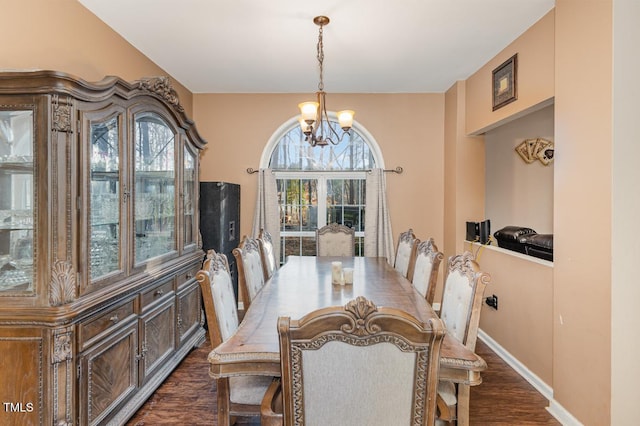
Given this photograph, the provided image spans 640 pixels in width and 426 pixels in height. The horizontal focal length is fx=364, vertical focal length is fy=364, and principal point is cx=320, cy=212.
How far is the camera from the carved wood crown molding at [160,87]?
2512mm

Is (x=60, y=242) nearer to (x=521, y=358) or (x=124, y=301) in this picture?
(x=124, y=301)

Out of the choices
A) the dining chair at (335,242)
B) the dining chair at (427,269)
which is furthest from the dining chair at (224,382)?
the dining chair at (335,242)

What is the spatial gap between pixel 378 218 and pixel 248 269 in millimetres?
2293

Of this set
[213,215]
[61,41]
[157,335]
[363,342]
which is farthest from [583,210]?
[61,41]

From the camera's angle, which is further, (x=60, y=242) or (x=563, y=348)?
(x=563, y=348)

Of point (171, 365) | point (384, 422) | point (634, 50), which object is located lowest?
point (171, 365)

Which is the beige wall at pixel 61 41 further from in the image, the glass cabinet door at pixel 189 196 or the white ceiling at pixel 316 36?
the glass cabinet door at pixel 189 196

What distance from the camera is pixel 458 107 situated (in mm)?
4113

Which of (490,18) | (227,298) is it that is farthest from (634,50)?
(227,298)

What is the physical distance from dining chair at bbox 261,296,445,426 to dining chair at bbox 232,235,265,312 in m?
1.29

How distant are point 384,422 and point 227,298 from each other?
109cm

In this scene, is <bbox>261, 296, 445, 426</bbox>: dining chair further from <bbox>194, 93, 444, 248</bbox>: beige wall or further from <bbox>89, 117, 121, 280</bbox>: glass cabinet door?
<bbox>194, 93, 444, 248</bbox>: beige wall

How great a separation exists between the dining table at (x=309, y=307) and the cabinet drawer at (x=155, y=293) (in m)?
0.80

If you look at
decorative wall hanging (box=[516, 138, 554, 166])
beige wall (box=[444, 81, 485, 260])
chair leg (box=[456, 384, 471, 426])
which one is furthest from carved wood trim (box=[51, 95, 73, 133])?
decorative wall hanging (box=[516, 138, 554, 166])
